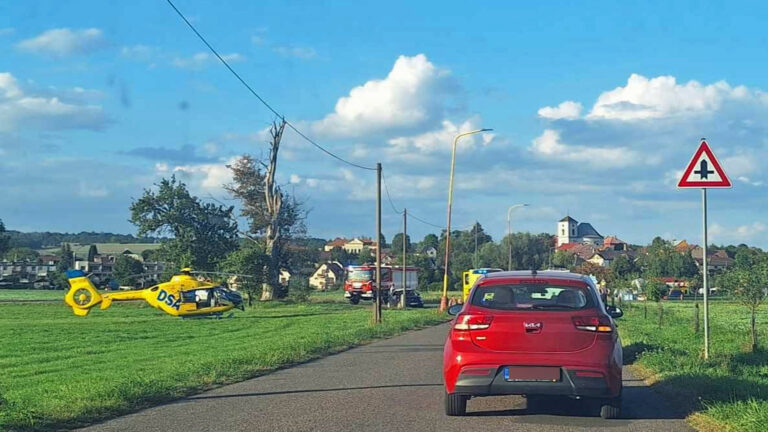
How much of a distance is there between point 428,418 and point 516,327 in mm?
1517

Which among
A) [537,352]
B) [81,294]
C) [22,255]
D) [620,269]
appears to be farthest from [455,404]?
[22,255]

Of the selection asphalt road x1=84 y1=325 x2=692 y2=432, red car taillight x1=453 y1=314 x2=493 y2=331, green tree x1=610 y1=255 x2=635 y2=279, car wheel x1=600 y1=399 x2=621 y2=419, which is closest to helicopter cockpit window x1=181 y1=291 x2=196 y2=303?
green tree x1=610 y1=255 x2=635 y2=279

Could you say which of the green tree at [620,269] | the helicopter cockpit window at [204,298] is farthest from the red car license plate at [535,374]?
the green tree at [620,269]

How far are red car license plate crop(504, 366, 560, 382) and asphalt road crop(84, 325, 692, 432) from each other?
52 centimetres

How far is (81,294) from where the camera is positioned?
45.0m

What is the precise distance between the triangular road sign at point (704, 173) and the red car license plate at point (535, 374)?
5967 millimetres

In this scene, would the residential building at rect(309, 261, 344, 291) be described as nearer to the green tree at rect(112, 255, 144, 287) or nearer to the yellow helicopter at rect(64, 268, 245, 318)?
the green tree at rect(112, 255, 144, 287)

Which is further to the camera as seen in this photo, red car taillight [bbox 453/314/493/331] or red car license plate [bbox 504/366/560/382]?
red car taillight [bbox 453/314/493/331]

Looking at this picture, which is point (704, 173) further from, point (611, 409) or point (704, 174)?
point (611, 409)

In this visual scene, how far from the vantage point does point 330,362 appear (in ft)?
54.6

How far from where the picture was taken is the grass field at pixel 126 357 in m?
10.7

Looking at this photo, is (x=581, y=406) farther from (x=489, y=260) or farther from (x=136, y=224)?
(x=489, y=260)

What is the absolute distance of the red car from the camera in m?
8.95

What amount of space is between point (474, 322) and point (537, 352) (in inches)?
29.1
